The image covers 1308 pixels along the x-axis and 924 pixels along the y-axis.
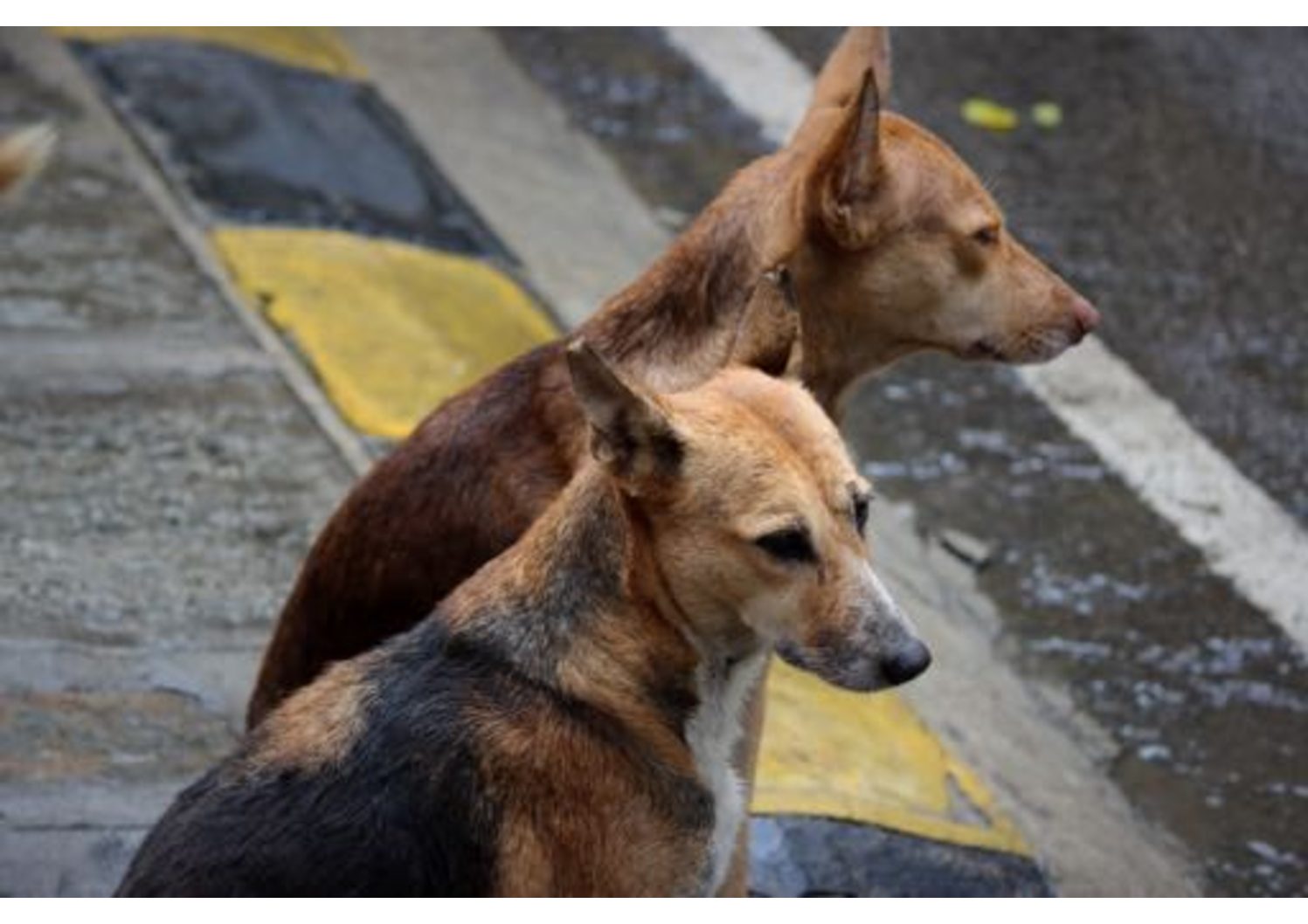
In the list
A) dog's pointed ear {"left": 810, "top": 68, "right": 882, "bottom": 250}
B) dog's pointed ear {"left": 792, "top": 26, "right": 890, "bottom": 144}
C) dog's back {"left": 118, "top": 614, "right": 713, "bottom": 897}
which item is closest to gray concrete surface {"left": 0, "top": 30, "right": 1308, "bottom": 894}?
dog's back {"left": 118, "top": 614, "right": 713, "bottom": 897}

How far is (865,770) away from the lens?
707 centimetres

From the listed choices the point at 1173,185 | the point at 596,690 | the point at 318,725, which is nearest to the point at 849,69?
the point at 596,690

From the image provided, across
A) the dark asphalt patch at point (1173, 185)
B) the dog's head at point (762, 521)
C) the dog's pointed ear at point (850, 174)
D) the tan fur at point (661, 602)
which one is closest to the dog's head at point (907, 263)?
the dog's pointed ear at point (850, 174)

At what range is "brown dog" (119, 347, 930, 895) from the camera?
5.06 metres

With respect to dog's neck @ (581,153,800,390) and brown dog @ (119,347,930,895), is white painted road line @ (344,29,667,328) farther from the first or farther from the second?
brown dog @ (119,347,930,895)

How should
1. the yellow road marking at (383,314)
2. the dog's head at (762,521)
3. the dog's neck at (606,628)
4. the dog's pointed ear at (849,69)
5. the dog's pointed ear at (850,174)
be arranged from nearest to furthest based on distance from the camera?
the dog's head at (762,521), the dog's neck at (606,628), the dog's pointed ear at (850,174), the dog's pointed ear at (849,69), the yellow road marking at (383,314)

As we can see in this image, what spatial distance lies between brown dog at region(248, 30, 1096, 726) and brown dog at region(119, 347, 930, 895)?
0.66 meters

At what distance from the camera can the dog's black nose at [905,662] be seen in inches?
199

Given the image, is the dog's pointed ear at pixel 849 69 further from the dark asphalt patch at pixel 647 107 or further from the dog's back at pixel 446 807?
the dark asphalt patch at pixel 647 107

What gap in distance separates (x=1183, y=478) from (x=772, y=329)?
3.65 meters

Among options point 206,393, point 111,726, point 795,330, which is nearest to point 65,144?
point 206,393

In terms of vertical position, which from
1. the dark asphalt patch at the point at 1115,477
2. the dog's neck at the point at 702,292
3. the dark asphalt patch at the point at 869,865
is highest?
the dog's neck at the point at 702,292

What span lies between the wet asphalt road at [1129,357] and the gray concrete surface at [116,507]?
1.92 metres

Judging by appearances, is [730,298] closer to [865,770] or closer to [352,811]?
[352,811]
